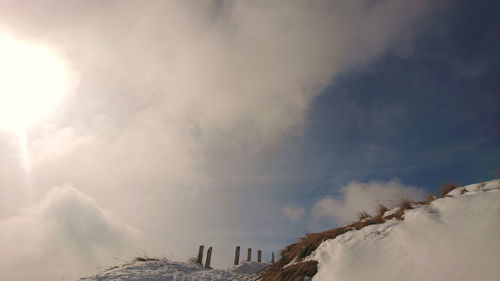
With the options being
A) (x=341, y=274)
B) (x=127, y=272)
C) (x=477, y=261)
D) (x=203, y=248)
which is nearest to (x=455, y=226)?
(x=477, y=261)

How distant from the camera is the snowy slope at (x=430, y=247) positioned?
12.4ft

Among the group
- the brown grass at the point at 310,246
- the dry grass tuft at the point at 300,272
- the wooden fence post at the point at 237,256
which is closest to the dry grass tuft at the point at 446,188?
the brown grass at the point at 310,246

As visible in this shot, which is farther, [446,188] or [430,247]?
[446,188]

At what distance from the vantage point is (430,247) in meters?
4.36

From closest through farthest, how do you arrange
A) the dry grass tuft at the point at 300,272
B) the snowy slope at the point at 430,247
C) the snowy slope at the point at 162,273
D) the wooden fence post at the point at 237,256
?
the snowy slope at the point at 430,247, the dry grass tuft at the point at 300,272, the snowy slope at the point at 162,273, the wooden fence post at the point at 237,256

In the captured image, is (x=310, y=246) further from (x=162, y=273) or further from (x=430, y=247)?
(x=162, y=273)

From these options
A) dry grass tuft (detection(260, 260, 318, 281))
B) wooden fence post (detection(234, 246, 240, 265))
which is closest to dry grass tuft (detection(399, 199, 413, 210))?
dry grass tuft (detection(260, 260, 318, 281))

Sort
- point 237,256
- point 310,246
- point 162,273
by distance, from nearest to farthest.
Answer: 1. point 310,246
2. point 162,273
3. point 237,256

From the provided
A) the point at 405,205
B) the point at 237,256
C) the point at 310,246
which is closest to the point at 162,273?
the point at 310,246

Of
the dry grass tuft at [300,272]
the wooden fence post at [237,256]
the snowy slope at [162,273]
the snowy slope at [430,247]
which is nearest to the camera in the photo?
the snowy slope at [430,247]

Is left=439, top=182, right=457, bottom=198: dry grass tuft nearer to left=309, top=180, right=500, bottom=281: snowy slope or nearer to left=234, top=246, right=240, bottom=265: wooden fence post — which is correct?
left=309, top=180, right=500, bottom=281: snowy slope

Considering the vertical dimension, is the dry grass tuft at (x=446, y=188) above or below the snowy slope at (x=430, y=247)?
above

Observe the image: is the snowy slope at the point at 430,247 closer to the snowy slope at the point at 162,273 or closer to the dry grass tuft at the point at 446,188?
the dry grass tuft at the point at 446,188

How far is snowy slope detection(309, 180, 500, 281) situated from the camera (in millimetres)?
3771
